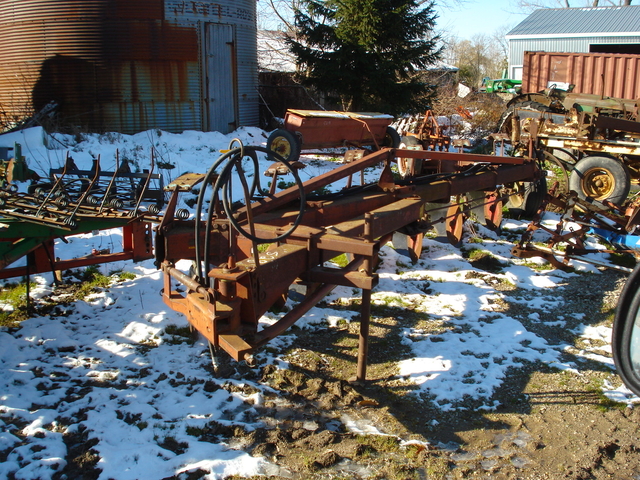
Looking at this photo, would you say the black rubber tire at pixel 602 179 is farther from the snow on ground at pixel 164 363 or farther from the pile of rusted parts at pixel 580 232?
the snow on ground at pixel 164 363

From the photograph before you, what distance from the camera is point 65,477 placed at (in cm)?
323

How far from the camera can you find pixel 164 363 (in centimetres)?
470

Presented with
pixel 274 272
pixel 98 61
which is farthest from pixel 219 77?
pixel 274 272

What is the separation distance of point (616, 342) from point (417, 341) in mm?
3556

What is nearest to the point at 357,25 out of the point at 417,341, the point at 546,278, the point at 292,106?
the point at 292,106

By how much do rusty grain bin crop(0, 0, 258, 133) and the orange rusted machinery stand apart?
30.4 feet

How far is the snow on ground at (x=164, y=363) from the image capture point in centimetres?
349

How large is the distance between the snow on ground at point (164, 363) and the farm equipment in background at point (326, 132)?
13.3ft

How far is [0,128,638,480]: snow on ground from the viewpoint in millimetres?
3486

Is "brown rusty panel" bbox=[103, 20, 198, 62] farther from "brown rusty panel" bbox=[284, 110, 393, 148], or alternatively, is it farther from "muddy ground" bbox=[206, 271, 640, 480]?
"muddy ground" bbox=[206, 271, 640, 480]

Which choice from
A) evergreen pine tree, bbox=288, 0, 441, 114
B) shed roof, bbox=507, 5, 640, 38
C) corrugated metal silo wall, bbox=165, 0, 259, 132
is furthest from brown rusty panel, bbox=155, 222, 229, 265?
shed roof, bbox=507, 5, 640, 38

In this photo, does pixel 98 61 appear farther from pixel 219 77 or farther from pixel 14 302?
pixel 14 302

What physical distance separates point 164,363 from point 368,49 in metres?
12.8

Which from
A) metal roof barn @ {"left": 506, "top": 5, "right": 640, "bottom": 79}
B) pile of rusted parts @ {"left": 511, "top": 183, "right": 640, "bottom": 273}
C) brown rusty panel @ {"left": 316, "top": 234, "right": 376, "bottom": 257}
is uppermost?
metal roof barn @ {"left": 506, "top": 5, "right": 640, "bottom": 79}
